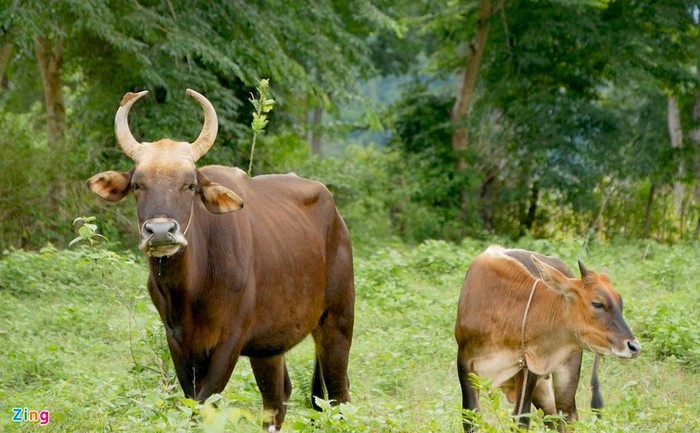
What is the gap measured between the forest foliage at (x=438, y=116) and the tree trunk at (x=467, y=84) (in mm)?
35

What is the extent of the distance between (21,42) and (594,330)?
24.6 ft

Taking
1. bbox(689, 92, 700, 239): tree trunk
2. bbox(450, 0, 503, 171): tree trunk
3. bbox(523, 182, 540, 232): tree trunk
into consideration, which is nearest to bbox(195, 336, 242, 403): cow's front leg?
bbox(450, 0, 503, 171): tree trunk

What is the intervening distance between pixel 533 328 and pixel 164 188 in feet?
8.91

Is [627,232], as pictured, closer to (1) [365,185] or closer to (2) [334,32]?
(1) [365,185]

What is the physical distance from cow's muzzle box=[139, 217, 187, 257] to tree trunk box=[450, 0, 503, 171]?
45.8 ft

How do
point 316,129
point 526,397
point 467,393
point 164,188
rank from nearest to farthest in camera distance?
point 164,188, point 467,393, point 526,397, point 316,129

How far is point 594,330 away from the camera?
6.54 metres

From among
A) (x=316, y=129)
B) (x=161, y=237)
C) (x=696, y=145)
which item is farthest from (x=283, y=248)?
(x=696, y=145)

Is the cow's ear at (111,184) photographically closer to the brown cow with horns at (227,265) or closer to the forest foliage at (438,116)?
the brown cow with horns at (227,265)

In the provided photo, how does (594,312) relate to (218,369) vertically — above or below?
above

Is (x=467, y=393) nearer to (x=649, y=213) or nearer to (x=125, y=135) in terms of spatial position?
(x=125, y=135)

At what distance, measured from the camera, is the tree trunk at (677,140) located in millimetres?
19922

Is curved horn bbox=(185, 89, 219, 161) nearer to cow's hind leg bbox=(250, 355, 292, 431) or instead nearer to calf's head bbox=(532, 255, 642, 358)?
cow's hind leg bbox=(250, 355, 292, 431)

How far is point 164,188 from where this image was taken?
539cm
